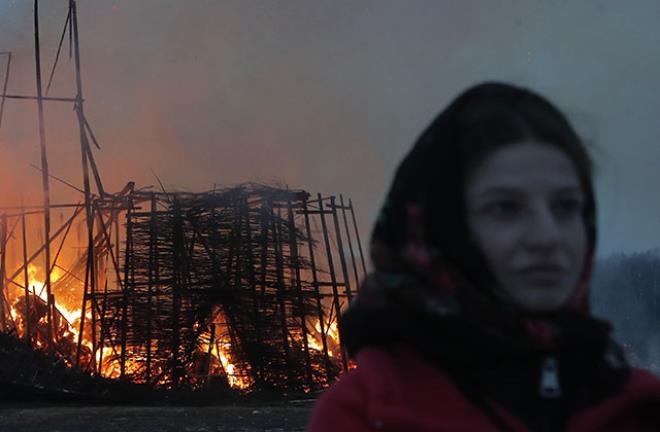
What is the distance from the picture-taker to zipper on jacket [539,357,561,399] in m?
0.95

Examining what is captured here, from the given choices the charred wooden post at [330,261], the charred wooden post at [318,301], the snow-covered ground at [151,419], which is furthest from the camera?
the charred wooden post at [330,261]

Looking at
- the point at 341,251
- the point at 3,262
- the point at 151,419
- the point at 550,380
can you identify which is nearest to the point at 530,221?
the point at 550,380

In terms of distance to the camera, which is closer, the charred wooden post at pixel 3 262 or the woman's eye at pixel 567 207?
the woman's eye at pixel 567 207

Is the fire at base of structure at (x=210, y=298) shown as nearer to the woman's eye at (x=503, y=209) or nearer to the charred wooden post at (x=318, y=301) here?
the charred wooden post at (x=318, y=301)

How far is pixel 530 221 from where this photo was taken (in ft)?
3.09

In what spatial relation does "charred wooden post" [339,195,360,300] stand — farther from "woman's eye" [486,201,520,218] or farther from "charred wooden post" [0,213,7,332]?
"woman's eye" [486,201,520,218]

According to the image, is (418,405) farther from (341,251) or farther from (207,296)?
A: (341,251)

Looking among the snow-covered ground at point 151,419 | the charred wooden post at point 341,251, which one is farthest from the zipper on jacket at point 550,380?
the charred wooden post at point 341,251

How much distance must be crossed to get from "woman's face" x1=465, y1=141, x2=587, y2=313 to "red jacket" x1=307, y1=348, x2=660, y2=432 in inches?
4.8

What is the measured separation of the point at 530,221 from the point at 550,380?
0.17 m

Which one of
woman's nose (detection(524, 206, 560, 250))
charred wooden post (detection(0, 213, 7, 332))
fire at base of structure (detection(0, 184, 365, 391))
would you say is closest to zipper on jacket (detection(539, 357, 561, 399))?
woman's nose (detection(524, 206, 560, 250))

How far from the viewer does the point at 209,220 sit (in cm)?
883

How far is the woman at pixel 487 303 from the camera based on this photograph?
93 centimetres

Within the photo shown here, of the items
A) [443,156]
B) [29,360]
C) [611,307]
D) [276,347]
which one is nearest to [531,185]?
[443,156]
